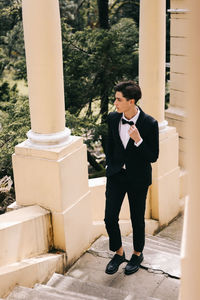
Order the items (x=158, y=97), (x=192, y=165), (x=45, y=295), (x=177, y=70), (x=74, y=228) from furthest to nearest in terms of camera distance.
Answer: (x=177, y=70)
(x=158, y=97)
(x=74, y=228)
(x=45, y=295)
(x=192, y=165)

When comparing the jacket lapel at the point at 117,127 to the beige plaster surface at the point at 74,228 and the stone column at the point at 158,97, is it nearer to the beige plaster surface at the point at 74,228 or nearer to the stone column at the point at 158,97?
the beige plaster surface at the point at 74,228

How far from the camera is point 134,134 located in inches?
156

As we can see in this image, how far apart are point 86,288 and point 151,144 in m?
1.56

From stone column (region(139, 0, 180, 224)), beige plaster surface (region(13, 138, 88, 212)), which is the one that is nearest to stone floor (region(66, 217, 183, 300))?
beige plaster surface (region(13, 138, 88, 212))

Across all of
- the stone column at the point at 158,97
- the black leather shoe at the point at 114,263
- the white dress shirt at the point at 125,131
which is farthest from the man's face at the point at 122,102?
the stone column at the point at 158,97

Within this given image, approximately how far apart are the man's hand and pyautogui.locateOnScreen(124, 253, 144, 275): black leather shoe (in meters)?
1.37

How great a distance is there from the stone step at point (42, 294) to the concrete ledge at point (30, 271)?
0.30 ft

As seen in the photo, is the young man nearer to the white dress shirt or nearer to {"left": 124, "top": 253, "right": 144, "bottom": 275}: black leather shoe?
the white dress shirt

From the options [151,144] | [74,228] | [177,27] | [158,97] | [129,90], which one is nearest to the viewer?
[129,90]

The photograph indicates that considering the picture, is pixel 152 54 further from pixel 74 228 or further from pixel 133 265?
pixel 133 265

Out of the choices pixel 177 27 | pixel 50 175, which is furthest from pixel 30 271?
pixel 177 27

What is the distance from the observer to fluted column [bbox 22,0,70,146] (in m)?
Answer: 4.36

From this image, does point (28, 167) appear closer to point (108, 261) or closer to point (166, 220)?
point (108, 261)

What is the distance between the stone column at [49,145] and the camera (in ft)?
14.4
